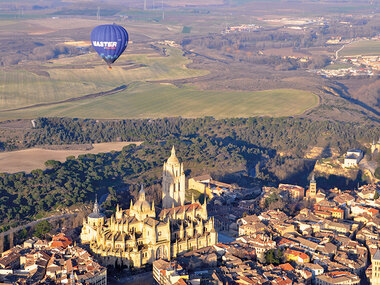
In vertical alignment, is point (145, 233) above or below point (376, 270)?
above

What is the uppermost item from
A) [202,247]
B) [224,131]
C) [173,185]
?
[173,185]

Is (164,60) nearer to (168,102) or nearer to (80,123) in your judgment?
(168,102)

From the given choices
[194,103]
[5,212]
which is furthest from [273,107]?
[5,212]

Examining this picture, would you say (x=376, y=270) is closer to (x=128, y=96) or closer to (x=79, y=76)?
(x=128, y=96)

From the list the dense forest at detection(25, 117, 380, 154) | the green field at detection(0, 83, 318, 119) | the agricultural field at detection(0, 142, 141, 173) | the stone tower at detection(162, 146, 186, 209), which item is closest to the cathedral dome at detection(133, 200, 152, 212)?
the stone tower at detection(162, 146, 186, 209)

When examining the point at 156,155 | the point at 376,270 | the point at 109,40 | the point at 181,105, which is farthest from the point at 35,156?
the point at 376,270

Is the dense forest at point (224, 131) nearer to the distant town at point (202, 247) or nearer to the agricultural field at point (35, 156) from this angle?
the agricultural field at point (35, 156)

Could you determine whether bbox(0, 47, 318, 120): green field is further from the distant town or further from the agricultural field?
the distant town
